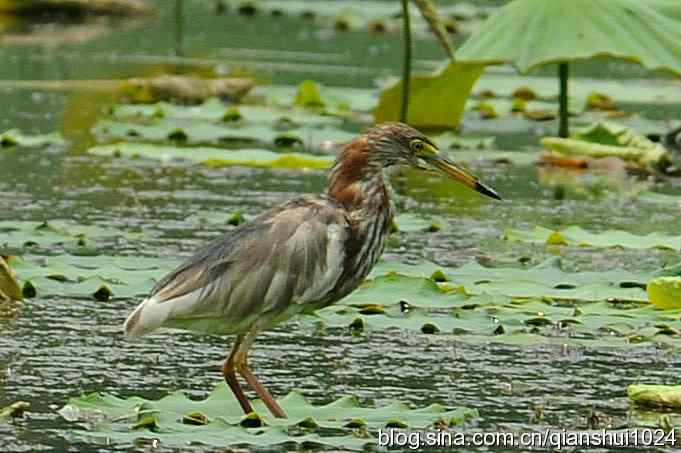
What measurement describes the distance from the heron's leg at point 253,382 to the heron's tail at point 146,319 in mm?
300

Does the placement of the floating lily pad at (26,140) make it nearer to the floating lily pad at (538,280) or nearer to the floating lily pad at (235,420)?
the floating lily pad at (538,280)

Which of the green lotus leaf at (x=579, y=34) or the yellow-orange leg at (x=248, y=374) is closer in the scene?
the yellow-orange leg at (x=248, y=374)

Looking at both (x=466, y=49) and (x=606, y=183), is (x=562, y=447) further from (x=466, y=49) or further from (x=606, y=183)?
(x=606, y=183)

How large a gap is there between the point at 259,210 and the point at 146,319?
11.9 feet

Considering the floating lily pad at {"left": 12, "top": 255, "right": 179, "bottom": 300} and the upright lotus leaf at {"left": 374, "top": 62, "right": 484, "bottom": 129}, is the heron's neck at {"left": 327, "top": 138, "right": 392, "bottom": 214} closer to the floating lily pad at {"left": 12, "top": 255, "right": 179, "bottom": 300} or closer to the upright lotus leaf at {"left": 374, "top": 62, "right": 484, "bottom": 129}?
the floating lily pad at {"left": 12, "top": 255, "right": 179, "bottom": 300}

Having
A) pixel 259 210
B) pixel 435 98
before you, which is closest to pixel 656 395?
pixel 259 210

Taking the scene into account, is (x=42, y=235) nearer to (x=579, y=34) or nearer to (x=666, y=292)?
(x=666, y=292)

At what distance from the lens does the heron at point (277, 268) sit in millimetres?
5191

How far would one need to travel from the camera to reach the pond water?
5.61m

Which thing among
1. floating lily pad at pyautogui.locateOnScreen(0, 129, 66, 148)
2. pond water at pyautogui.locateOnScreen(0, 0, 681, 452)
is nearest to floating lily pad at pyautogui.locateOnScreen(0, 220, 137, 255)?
pond water at pyautogui.locateOnScreen(0, 0, 681, 452)

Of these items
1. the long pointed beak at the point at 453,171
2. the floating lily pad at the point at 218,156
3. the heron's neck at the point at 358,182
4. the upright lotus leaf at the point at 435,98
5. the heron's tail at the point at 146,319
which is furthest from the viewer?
A: the upright lotus leaf at the point at 435,98

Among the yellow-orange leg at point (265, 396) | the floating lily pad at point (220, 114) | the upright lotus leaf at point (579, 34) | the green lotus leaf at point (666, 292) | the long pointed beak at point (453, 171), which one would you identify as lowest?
the floating lily pad at point (220, 114)

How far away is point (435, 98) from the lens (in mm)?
10836

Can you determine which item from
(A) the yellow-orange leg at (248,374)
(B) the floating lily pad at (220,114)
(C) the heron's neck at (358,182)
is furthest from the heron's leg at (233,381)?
(B) the floating lily pad at (220,114)
